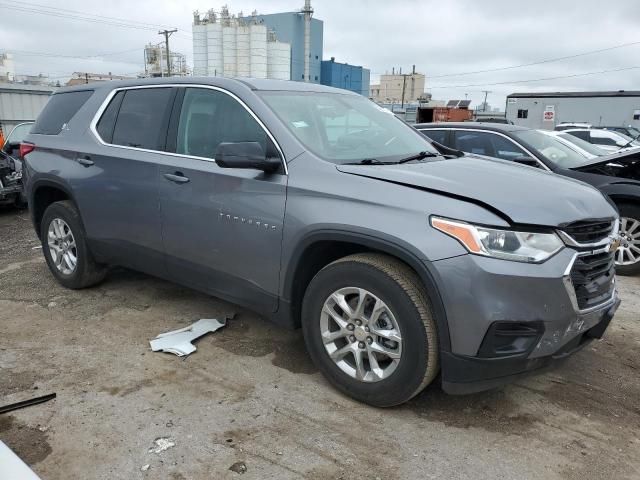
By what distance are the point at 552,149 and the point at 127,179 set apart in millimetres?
5018

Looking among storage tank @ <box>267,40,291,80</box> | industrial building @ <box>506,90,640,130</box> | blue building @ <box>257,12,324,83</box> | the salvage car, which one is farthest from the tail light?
blue building @ <box>257,12,324,83</box>

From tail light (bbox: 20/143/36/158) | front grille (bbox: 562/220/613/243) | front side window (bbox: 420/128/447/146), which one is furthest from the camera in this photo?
front side window (bbox: 420/128/447/146)

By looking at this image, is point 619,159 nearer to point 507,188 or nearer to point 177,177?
point 507,188

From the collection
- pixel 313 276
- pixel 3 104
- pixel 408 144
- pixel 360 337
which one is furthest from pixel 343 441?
pixel 3 104

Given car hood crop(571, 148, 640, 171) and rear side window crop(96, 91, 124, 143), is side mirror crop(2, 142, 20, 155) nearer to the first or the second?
rear side window crop(96, 91, 124, 143)

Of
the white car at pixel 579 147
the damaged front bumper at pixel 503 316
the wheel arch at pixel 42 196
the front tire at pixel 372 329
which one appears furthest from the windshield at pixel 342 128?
the white car at pixel 579 147

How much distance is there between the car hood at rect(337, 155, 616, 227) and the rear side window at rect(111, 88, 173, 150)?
1.65 m

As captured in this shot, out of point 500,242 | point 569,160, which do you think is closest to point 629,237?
point 569,160

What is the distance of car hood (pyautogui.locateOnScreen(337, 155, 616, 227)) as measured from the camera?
2682 millimetres

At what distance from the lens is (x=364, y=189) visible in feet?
9.57

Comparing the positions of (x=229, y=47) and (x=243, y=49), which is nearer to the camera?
(x=229, y=47)

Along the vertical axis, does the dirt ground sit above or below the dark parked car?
below

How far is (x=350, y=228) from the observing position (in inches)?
114

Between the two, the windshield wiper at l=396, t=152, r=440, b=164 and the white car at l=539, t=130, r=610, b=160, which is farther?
the white car at l=539, t=130, r=610, b=160
